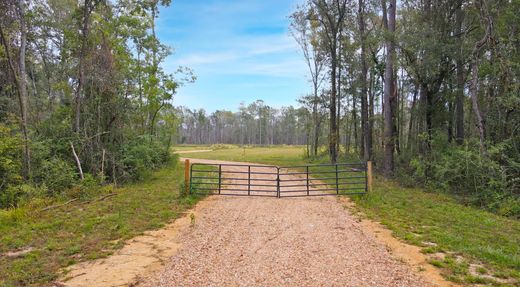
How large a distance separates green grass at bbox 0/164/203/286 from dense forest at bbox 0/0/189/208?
2.12 m

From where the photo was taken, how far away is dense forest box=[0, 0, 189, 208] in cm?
1016

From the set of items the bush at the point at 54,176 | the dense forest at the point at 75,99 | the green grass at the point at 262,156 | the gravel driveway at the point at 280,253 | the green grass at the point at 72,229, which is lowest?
the gravel driveway at the point at 280,253

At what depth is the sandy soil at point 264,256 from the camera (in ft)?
14.0

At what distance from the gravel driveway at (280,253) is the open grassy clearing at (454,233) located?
77 centimetres

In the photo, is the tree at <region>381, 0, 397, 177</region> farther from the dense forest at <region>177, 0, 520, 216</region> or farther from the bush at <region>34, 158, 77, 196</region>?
the bush at <region>34, 158, 77, 196</region>

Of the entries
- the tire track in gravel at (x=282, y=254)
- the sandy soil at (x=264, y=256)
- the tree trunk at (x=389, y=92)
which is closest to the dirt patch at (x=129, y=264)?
the sandy soil at (x=264, y=256)

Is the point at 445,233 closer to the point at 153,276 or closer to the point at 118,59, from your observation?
the point at 153,276

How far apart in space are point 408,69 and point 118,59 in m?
13.7

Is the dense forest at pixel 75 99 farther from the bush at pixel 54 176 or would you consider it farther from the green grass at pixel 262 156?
the green grass at pixel 262 156

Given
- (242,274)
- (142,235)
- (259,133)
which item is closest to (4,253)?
(142,235)

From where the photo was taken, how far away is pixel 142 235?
6.36 metres

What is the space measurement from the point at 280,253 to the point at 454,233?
12.5 ft

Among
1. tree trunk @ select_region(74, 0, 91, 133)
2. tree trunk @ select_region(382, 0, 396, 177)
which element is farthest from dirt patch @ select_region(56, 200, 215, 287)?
tree trunk @ select_region(382, 0, 396, 177)

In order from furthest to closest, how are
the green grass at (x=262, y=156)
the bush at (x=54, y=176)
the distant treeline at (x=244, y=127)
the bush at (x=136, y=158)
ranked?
the distant treeline at (x=244, y=127)
the green grass at (x=262, y=156)
the bush at (x=136, y=158)
the bush at (x=54, y=176)
